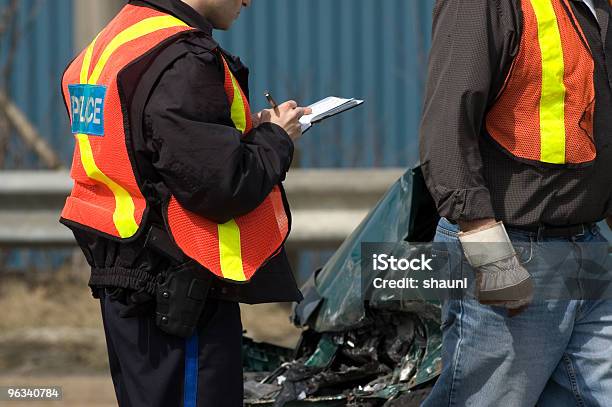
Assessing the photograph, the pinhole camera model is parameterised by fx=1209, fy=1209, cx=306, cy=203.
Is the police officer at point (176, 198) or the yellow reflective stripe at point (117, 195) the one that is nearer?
the police officer at point (176, 198)

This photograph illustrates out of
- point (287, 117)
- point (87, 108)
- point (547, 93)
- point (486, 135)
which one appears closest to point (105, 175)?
point (87, 108)

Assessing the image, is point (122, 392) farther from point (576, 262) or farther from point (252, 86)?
point (252, 86)

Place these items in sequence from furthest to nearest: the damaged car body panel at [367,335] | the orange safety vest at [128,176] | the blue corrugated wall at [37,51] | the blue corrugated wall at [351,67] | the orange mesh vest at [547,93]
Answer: the blue corrugated wall at [37,51]
the blue corrugated wall at [351,67]
the damaged car body panel at [367,335]
the orange mesh vest at [547,93]
the orange safety vest at [128,176]

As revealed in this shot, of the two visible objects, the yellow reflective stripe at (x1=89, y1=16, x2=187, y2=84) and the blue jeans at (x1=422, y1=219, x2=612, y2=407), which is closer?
the yellow reflective stripe at (x1=89, y1=16, x2=187, y2=84)

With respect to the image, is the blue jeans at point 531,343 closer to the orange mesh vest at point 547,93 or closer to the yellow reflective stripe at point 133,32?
the orange mesh vest at point 547,93

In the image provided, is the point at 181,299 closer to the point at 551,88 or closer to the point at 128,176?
the point at 128,176

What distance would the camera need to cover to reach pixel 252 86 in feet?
24.2

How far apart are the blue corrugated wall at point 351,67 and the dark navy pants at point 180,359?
4.27 meters

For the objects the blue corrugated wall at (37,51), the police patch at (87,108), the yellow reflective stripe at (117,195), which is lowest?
the blue corrugated wall at (37,51)

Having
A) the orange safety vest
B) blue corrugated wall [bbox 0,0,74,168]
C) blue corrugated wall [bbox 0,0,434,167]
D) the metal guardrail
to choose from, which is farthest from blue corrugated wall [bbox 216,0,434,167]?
the orange safety vest

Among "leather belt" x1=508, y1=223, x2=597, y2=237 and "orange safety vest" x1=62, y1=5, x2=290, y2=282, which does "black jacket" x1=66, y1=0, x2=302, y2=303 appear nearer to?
"orange safety vest" x1=62, y1=5, x2=290, y2=282

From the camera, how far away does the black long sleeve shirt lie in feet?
9.57

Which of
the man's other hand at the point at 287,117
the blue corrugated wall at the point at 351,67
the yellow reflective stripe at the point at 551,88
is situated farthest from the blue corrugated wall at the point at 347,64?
the yellow reflective stripe at the point at 551,88

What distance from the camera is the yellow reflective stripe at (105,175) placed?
2.89 metres
